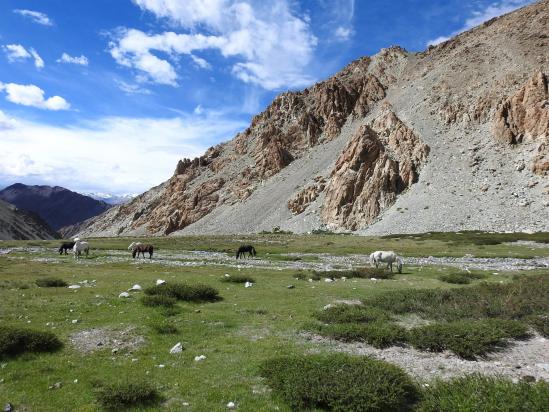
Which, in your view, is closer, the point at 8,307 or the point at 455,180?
Answer: the point at 8,307

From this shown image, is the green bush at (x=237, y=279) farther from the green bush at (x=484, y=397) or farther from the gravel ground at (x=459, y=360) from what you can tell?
the green bush at (x=484, y=397)

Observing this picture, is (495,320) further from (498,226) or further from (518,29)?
(518,29)

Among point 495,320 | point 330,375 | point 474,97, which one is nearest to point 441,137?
point 474,97

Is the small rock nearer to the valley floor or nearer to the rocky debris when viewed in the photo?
the valley floor

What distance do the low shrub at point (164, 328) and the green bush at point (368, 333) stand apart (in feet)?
21.5

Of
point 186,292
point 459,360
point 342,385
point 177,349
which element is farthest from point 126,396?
point 186,292

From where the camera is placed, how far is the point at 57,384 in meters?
12.9

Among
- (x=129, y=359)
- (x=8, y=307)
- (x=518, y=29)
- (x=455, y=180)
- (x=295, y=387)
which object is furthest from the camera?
(x=518, y=29)

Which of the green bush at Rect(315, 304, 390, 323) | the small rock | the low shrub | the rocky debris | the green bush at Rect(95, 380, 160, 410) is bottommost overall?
the green bush at Rect(95, 380, 160, 410)

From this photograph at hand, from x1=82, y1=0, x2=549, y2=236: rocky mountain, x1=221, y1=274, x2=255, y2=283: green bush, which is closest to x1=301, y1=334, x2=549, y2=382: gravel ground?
x1=221, y1=274, x2=255, y2=283: green bush

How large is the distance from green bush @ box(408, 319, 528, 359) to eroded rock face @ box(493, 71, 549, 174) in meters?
120

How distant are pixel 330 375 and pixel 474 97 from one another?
157m

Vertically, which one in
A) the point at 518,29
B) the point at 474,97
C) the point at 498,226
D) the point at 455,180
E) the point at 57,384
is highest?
the point at 518,29

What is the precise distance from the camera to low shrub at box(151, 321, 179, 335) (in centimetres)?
1777
